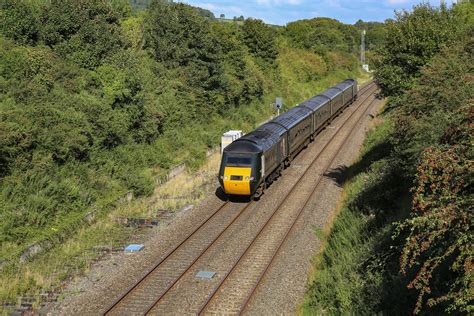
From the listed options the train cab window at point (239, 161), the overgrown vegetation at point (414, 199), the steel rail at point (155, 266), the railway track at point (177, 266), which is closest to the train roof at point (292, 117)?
the overgrown vegetation at point (414, 199)

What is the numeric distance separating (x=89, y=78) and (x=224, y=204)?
1053 cm

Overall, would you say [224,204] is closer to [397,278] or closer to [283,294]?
[283,294]

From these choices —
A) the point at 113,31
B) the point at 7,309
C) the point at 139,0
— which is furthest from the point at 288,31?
the point at 7,309

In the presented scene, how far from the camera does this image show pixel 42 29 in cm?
2633

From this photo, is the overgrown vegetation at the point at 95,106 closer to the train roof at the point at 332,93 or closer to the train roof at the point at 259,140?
the train roof at the point at 259,140

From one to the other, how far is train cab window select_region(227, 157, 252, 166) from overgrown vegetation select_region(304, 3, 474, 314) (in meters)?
5.01

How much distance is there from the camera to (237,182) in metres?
21.8

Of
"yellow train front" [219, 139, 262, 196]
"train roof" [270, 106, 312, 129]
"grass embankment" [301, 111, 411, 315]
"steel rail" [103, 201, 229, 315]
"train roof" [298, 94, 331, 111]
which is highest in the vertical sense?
"train roof" [298, 94, 331, 111]

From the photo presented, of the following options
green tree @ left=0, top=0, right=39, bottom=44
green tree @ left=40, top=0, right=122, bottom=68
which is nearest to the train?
green tree @ left=40, top=0, right=122, bottom=68

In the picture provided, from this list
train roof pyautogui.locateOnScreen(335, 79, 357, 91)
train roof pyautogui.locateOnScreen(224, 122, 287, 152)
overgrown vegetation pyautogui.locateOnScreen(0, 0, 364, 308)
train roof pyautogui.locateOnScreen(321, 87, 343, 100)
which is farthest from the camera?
train roof pyautogui.locateOnScreen(335, 79, 357, 91)

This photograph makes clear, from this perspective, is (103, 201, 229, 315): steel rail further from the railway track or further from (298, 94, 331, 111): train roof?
(298, 94, 331, 111): train roof

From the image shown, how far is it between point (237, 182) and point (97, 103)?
28.1ft

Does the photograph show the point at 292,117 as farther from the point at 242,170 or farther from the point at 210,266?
the point at 210,266

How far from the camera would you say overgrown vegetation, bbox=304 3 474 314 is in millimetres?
8180
